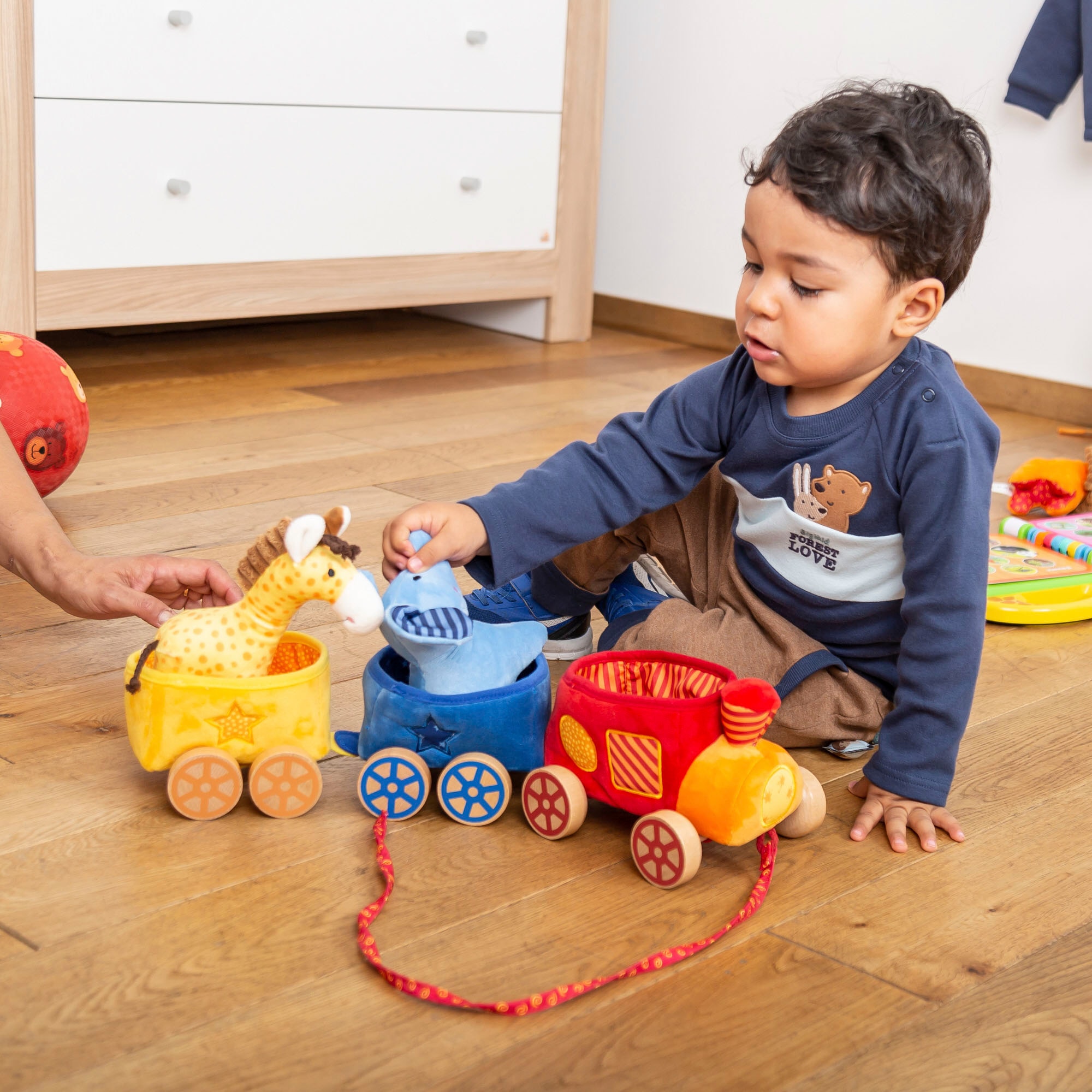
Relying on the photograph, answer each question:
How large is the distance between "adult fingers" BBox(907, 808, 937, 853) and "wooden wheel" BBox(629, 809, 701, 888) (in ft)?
0.57

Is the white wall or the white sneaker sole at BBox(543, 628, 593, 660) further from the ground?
the white wall

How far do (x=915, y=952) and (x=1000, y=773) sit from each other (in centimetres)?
28

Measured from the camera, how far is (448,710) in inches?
33.3

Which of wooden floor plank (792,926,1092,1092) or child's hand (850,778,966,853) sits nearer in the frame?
wooden floor plank (792,926,1092,1092)

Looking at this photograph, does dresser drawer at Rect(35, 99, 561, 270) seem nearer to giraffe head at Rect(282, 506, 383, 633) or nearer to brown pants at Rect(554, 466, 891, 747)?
brown pants at Rect(554, 466, 891, 747)

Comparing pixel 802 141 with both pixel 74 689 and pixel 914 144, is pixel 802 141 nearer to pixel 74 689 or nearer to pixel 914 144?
pixel 914 144

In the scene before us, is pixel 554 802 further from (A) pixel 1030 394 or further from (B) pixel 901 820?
(A) pixel 1030 394

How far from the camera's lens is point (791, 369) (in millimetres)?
934

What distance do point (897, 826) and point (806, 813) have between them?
7cm

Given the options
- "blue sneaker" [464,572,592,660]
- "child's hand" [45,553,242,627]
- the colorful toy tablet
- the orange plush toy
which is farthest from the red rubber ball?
the orange plush toy

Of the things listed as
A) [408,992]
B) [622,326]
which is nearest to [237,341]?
[622,326]

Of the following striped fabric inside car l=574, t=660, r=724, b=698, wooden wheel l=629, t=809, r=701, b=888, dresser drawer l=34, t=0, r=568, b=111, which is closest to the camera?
wooden wheel l=629, t=809, r=701, b=888

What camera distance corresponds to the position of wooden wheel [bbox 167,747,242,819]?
2.71 ft

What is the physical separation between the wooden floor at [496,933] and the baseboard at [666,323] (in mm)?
1560
